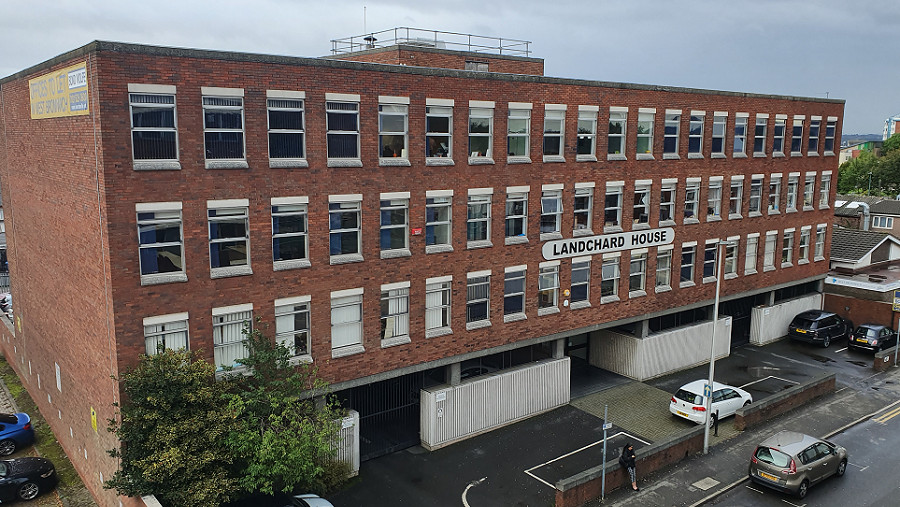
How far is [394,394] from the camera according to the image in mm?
25531

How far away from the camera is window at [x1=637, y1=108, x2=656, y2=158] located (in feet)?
100.0

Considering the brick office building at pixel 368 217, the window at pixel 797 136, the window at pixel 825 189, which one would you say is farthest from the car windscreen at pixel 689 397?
the window at pixel 825 189

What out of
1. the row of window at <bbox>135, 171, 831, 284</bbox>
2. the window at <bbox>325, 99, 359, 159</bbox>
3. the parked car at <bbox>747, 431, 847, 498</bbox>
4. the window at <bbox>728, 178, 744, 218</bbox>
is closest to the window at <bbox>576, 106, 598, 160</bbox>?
the row of window at <bbox>135, 171, 831, 284</bbox>

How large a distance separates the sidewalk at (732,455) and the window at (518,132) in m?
12.4

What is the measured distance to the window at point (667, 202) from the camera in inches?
1258

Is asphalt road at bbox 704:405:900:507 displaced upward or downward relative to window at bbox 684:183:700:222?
downward

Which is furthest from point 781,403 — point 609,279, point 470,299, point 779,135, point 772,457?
point 779,135

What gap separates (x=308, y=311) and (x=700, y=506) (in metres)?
13.9

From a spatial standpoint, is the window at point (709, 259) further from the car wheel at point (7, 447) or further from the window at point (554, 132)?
the car wheel at point (7, 447)

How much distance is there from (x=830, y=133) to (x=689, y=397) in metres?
22.1

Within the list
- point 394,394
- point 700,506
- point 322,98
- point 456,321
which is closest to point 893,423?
point 700,506

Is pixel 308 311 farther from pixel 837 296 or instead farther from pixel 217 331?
pixel 837 296

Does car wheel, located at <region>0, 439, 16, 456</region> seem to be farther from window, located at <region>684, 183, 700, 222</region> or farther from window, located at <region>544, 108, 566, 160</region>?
window, located at <region>684, 183, 700, 222</region>

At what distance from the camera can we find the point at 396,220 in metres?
23.8
